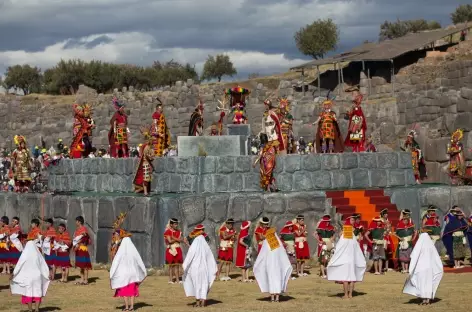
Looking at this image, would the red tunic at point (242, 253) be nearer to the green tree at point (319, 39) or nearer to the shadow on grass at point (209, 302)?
the shadow on grass at point (209, 302)

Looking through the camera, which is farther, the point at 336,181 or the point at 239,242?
the point at 336,181

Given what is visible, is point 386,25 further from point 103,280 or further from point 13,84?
point 103,280

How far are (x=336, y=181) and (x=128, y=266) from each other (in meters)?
9.19

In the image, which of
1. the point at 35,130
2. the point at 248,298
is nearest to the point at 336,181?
the point at 248,298

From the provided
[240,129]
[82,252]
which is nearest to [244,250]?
[82,252]

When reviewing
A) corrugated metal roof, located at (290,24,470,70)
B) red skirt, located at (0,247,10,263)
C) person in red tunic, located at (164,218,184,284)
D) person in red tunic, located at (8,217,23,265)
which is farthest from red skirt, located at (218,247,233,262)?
corrugated metal roof, located at (290,24,470,70)

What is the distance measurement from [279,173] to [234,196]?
6.10 feet

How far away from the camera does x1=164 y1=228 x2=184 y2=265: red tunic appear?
755 inches

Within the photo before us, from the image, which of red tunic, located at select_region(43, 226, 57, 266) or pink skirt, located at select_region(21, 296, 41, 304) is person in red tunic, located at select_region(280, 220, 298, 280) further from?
pink skirt, located at select_region(21, 296, 41, 304)

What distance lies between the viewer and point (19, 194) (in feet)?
84.9

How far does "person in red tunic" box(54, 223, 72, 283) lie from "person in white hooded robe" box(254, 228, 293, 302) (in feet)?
18.1

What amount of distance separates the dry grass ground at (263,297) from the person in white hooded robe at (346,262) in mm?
424

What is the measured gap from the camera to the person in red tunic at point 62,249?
66.3 feet

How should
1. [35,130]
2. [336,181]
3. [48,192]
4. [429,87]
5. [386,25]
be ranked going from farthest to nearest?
[386,25], [35,130], [429,87], [48,192], [336,181]
